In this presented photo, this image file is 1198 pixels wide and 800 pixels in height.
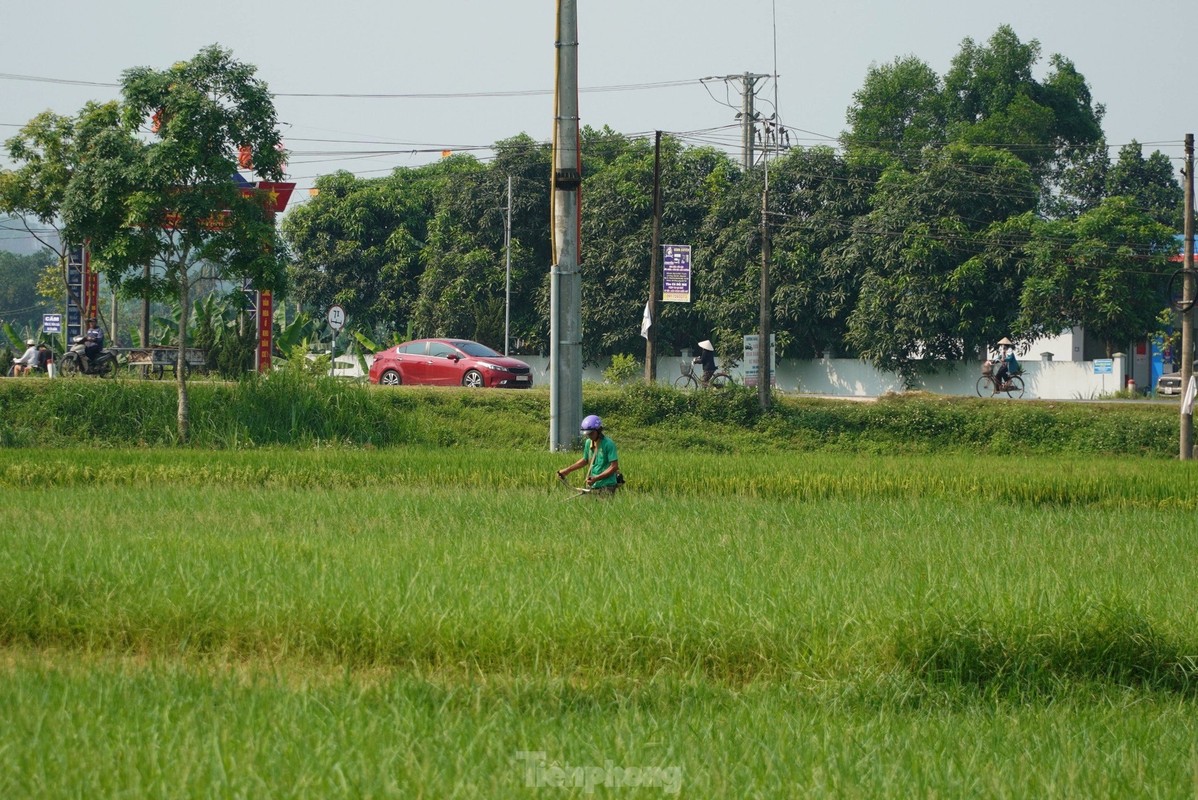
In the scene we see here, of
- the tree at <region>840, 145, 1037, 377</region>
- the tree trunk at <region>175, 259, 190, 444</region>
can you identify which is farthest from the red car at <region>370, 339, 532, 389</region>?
the tree at <region>840, 145, 1037, 377</region>

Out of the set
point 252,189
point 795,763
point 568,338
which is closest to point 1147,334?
point 568,338

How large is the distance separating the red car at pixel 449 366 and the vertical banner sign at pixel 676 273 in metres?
4.86

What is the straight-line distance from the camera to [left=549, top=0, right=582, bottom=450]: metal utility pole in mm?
19047

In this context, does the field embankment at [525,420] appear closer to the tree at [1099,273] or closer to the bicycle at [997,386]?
the bicycle at [997,386]

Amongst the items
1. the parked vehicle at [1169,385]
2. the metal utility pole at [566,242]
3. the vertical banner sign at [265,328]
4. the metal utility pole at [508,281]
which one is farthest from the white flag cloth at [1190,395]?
the metal utility pole at [508,281]

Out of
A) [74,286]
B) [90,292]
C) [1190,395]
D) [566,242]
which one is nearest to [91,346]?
[90,292]

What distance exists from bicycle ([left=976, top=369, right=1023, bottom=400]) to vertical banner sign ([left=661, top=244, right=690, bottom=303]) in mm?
8697

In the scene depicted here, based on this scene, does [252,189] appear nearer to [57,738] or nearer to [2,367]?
[2,367]

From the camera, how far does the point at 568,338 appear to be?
19812 millimetres

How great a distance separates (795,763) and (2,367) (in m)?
30.0

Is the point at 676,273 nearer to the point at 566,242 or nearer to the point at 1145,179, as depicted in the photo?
the point at 566,242

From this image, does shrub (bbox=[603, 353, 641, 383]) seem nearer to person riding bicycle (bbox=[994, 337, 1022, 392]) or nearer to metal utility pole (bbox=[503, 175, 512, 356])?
metal utility pole (bbox=[503, 175, 512, 356])

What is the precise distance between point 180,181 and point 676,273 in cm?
1551

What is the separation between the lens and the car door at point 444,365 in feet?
102
